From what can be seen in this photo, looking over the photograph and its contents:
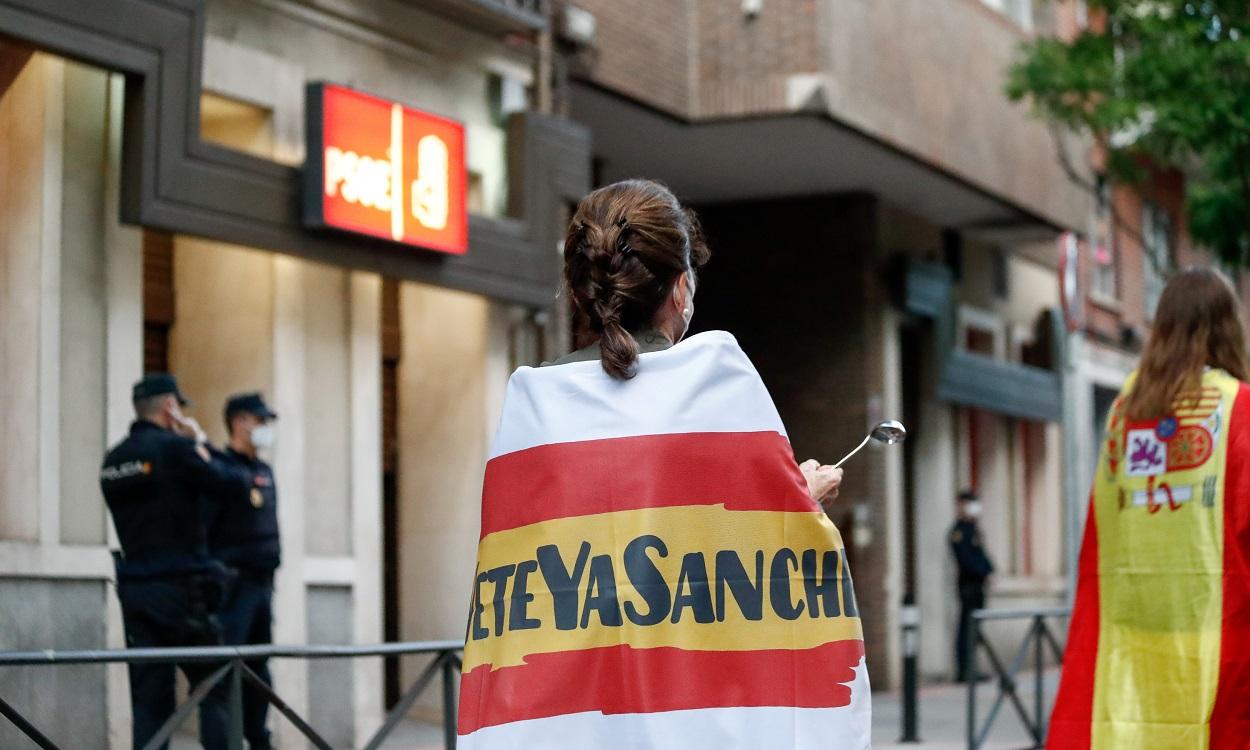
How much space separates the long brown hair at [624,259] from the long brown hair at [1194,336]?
3433mm

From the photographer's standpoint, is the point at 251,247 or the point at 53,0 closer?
the point at 53,0

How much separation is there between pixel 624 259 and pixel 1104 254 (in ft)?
81.9

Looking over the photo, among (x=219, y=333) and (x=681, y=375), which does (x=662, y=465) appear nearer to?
(x=681, y=375)

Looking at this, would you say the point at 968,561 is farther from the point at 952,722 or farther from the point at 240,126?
the point at 240,126

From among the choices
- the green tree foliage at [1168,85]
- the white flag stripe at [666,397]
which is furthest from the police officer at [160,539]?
the green tree foliage at [1168,85]

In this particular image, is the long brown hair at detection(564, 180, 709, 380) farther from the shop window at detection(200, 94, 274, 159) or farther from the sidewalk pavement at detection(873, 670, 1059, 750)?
the sidewalk pavement at detection(873, 670, 1059, 750)

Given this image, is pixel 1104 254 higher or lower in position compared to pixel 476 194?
higher

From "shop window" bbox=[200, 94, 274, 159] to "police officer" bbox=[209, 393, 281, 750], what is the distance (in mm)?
2531

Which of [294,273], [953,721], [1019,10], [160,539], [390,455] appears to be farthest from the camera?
[1019,10]

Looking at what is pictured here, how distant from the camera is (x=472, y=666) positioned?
12.9 feet

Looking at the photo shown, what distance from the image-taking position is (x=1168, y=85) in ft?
53.2

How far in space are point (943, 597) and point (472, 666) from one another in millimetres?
19418

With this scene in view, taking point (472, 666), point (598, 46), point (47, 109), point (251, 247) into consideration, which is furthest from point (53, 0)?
point (472, 666)

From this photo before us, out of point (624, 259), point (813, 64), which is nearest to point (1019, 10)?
point (813, 64)
